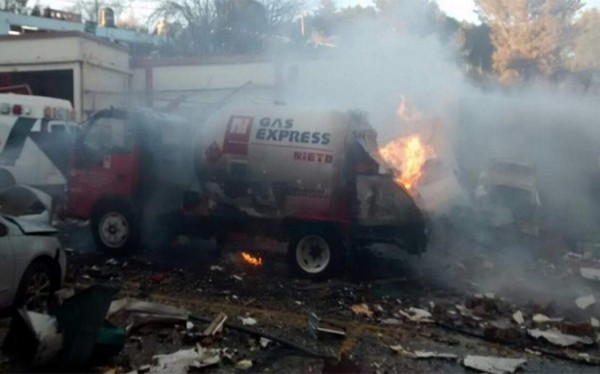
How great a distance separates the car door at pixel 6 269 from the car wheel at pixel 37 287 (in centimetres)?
13

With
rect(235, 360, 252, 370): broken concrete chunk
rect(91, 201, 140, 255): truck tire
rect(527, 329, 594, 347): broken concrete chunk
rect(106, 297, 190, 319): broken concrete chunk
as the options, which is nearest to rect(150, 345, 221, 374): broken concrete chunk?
rect(235, 360, 252, 370): broken concrete chunk

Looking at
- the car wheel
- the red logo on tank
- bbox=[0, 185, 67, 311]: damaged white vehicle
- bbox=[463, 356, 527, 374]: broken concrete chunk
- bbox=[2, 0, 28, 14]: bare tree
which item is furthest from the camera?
bbox=[2, 0, 28, 14]: bare tree

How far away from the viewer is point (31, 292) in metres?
7.30

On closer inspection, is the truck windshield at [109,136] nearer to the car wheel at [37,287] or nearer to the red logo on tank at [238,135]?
the red logo on tank at [238,135]

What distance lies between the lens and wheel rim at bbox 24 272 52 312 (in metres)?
7.24

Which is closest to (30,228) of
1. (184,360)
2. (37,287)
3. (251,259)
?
(37,287)

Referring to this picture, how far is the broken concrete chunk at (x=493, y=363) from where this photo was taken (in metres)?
6.41

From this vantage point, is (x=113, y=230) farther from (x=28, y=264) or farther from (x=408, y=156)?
(x=408, y=156)

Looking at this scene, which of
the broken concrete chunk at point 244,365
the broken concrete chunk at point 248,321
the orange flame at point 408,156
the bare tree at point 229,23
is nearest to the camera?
the broken concrete chunk at point 244,365

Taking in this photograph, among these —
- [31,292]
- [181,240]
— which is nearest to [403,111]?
[181,240]

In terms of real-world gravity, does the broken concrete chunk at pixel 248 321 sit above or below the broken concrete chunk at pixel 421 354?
above

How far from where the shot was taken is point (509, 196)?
1402cm

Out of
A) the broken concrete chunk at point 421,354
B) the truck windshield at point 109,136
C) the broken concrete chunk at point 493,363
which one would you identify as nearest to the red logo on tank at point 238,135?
the truck windshield at point 109,136

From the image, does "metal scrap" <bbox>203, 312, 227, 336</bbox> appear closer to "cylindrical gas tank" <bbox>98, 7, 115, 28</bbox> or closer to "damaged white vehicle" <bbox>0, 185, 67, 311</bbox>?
"damaged white vehicle" <bbox>0, 185, 67, 311</bbox>
